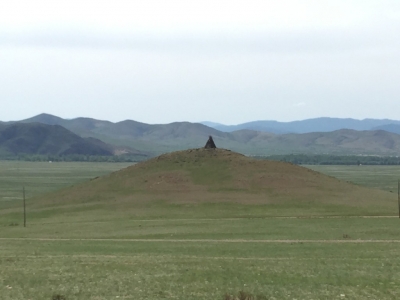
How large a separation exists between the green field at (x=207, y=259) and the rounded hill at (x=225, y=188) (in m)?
9.86

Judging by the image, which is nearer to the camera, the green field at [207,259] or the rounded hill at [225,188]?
the green field at [207,259]

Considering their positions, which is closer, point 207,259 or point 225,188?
point 207,259

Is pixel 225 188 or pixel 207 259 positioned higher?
pixel 225 188

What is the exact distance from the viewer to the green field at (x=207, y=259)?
20.4 metres

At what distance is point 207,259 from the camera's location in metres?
27.6

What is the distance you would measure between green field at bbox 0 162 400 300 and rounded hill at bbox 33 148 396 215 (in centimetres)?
986

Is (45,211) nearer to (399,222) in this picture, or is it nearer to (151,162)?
(151,162)

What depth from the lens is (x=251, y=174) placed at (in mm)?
77062

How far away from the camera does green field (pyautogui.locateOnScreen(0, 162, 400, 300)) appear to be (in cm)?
2044

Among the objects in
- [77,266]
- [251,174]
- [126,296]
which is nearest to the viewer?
[126,296]

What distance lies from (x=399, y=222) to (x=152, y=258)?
92.3 feet

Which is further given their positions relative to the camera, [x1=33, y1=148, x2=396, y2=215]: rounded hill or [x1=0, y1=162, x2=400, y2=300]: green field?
[x1=33, y1=148, x2=396, y2=215]: rounded hill

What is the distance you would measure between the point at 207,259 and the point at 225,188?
148ft

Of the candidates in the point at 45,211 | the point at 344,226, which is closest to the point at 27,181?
the point at 45,211
